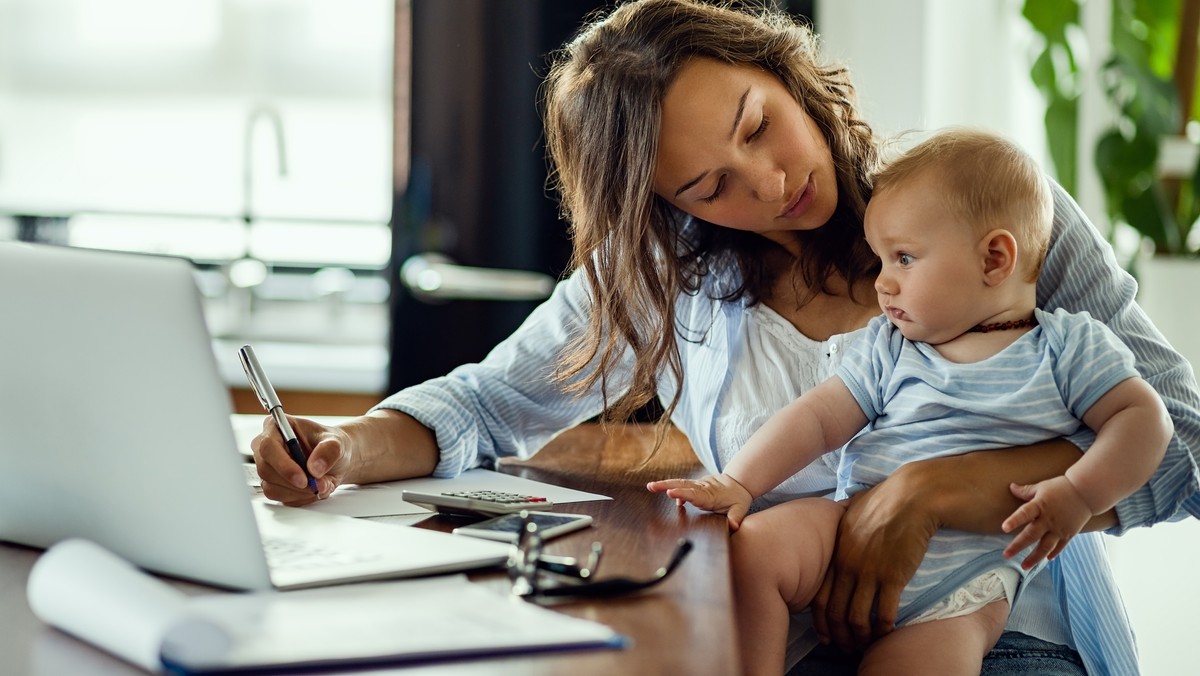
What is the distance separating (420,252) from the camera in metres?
2.21

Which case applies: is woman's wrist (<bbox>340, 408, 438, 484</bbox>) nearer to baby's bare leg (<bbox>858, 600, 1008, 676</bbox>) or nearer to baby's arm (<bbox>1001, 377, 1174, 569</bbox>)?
baby's bare leg (<bbox>858, 600, 1008, 676</bbox>)

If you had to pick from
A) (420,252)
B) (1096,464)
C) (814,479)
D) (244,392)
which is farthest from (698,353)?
(244,392)

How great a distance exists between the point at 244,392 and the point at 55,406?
2.69 m

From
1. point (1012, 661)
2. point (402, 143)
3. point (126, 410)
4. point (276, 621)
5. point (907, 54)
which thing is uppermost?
point (907, 54)

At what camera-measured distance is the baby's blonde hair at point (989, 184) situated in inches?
46.9

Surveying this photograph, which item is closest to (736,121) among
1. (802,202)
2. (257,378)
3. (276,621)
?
(802,202)

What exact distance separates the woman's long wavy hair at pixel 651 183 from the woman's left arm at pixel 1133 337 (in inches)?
9.0

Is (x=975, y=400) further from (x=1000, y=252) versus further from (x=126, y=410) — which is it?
(x=126, y=410)

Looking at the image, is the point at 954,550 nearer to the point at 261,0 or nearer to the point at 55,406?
the point at 55,406

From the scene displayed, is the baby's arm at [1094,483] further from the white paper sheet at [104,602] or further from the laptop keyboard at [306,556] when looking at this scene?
the white paper sheet at [104,602]

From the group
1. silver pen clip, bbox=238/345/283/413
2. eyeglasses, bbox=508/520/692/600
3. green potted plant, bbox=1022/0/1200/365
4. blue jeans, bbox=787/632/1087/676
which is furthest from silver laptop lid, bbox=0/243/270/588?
green potted plant, bbox=1022/0/1200/365

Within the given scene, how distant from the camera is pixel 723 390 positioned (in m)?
1.47

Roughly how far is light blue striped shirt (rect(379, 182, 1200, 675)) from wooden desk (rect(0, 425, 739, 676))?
0.22 m

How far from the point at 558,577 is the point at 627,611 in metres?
0.07
